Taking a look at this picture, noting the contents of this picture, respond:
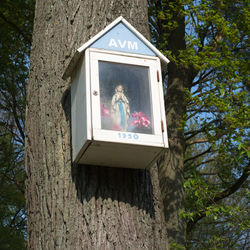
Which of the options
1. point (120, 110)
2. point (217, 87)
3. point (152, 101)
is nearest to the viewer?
point (120, 110)

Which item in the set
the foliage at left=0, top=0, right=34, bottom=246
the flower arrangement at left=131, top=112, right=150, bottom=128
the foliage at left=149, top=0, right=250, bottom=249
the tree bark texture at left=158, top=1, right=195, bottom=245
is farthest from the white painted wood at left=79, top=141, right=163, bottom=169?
the foliage at left=0, top=0, right=34, bottom=246

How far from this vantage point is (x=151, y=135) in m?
1.99

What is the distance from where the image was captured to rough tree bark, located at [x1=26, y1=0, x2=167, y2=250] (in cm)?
192

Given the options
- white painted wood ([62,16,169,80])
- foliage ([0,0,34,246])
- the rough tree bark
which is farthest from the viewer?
foliage ([0,0,34,246])

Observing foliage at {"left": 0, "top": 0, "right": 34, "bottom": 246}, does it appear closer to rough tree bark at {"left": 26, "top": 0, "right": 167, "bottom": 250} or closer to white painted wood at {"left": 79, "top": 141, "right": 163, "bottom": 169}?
rough tree bark at {"left": 26, "top": 0, "right": 167, "bottom": 250}

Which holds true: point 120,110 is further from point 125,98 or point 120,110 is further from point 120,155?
point 120,155

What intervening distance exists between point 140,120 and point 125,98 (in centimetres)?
13

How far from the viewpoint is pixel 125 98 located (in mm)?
2051

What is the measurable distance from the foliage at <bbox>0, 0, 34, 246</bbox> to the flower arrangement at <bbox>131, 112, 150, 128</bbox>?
18.1 ft

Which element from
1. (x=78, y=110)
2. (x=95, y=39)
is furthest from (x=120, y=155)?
(x=95, y=39)

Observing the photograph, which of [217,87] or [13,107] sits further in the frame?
[13,107]

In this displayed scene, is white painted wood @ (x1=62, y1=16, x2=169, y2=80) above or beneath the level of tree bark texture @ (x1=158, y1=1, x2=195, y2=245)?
beneath

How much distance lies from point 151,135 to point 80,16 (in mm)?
848

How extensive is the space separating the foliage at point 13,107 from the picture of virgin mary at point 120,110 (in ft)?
18.1
